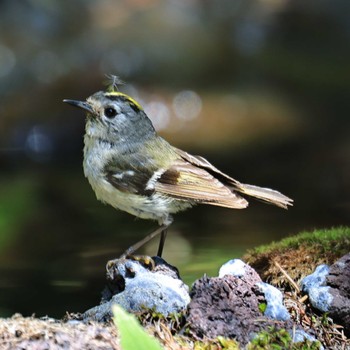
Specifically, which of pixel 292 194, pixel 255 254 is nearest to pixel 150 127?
pixel 255 254

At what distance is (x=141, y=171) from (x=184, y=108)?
6242mm

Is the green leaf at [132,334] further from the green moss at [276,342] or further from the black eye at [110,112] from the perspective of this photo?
the black eye at [110,112]

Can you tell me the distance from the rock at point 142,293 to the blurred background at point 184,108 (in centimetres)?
350

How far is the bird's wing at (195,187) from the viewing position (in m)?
5.57

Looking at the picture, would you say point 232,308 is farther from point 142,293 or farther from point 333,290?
point 333,290

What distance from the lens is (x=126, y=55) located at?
1230cm

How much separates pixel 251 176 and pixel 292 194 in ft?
2.06

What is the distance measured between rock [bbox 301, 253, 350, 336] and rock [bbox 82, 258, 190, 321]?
71 cm

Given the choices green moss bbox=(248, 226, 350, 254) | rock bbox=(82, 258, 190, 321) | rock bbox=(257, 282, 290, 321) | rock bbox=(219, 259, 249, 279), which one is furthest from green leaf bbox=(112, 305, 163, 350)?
green moss bbox=(248, 226, 350, 254)

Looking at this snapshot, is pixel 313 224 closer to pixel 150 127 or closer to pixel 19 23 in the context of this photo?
pixel 150 127

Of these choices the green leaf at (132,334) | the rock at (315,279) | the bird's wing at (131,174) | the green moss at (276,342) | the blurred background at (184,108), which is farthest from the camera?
the blurred background at (184,108)

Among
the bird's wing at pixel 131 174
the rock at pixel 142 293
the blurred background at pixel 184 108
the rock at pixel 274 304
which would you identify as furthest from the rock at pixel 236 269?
the blurred background at pixel 184 108

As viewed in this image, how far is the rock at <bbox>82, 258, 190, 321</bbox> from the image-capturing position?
14.3 ft

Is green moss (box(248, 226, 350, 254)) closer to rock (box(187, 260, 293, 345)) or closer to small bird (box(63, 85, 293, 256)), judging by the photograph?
small bird (box(63, 85, 293, 256))
